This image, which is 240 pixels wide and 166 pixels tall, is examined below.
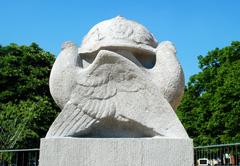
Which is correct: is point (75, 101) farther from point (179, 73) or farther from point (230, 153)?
point (230, 153)

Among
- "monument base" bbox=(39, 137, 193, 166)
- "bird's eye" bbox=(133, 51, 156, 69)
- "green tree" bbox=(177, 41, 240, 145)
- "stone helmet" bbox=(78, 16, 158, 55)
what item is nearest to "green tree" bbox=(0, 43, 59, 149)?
"green tree" bbox=(177, 41, 240, 145)

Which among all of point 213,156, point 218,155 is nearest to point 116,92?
point 218,155

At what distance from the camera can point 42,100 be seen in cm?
2216

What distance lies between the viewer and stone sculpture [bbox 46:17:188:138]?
502cm

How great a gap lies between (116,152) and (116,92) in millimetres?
778

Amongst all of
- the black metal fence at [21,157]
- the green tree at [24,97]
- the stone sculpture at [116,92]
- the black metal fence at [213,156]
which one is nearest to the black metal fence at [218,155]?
the black metal fence at [213,156]

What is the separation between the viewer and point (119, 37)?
529 centimetres

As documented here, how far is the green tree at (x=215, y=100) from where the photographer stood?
22.1 metres

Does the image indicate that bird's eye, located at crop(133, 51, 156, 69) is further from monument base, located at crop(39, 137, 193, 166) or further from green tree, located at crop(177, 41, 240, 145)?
green tree, located at crop(177, 41, 240, 145)

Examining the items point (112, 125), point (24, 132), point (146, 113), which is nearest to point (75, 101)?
point (112, 125)

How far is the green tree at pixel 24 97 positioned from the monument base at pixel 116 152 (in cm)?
1548

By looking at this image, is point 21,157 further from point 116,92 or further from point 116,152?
point 116,152

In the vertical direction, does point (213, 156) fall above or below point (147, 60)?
below

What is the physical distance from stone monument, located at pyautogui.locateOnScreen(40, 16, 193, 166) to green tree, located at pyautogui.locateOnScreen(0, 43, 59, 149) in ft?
50.4
